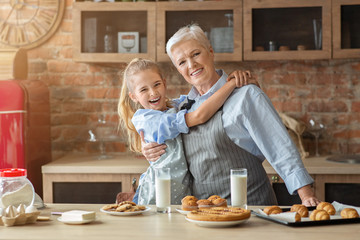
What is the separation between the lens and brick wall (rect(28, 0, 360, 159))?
13.1 feet

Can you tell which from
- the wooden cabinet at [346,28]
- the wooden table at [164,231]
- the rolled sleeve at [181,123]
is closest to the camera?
the wooden table at [164,231]

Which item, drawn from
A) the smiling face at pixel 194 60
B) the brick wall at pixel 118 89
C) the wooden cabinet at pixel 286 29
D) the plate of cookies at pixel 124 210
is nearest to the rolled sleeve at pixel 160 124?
the smiling face at pixel 194 60

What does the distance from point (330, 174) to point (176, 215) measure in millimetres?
1845

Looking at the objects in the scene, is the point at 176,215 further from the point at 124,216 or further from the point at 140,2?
the point at 140,2

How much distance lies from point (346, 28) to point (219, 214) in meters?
2.46

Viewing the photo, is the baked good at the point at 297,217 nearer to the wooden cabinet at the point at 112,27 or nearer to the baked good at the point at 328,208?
the baked good at the point at 328,208

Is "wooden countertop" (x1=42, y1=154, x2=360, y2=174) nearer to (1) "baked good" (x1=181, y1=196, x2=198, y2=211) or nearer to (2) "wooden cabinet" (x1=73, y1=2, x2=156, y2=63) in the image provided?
(2) "wooden cabinet" (x1=73, y1=2, x2=156, y2=63)

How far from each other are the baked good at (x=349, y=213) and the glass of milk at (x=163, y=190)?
0.58 m

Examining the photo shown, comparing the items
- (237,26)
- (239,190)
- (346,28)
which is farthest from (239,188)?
(346,28)

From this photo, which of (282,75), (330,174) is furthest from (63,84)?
(330,174)

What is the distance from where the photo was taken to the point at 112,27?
3920 millimetres

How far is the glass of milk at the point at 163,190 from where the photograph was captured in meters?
1.84

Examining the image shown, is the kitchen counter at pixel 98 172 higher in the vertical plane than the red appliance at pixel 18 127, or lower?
lower

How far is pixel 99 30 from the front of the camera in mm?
3898
